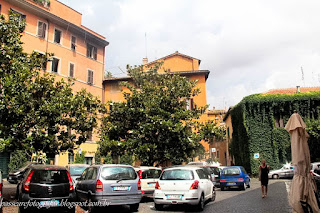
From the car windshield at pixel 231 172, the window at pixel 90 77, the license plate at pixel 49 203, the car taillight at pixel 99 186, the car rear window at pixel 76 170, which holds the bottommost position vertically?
the license plate at pixel 49 203

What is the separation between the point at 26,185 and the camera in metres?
8.52

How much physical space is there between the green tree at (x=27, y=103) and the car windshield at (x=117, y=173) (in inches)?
212

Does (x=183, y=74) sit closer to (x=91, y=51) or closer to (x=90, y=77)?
(x=90, y=77)

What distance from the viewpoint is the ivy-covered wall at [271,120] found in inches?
1176

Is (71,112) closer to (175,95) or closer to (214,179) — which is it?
(175,95)

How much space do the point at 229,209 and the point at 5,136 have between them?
33.5ft

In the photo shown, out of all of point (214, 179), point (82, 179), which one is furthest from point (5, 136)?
point (214, 179)

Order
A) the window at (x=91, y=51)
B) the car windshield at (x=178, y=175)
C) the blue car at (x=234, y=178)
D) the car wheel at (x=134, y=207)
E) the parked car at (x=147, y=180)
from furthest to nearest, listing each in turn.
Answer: the window at (x=91, y=51)
the blue car at (x=234, y=178)
the parked car at (x=147, y=180)
the car windshield at (x=178, y=175)
the car wheel at (x=134, y=207)

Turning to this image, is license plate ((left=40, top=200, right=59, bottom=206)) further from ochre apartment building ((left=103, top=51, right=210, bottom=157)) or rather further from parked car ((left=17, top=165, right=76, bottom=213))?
ochre apartment building ((left=103, top=51, right=210, bottom=157))

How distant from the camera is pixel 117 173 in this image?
388 inches

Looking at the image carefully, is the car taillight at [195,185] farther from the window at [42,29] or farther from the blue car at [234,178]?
the window at [42,29]

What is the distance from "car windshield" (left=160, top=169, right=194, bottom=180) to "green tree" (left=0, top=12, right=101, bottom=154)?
678 centimetres

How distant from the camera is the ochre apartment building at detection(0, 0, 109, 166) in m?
28.1

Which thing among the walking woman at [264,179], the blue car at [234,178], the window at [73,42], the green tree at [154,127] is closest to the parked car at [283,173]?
the blue car at [234,178]
